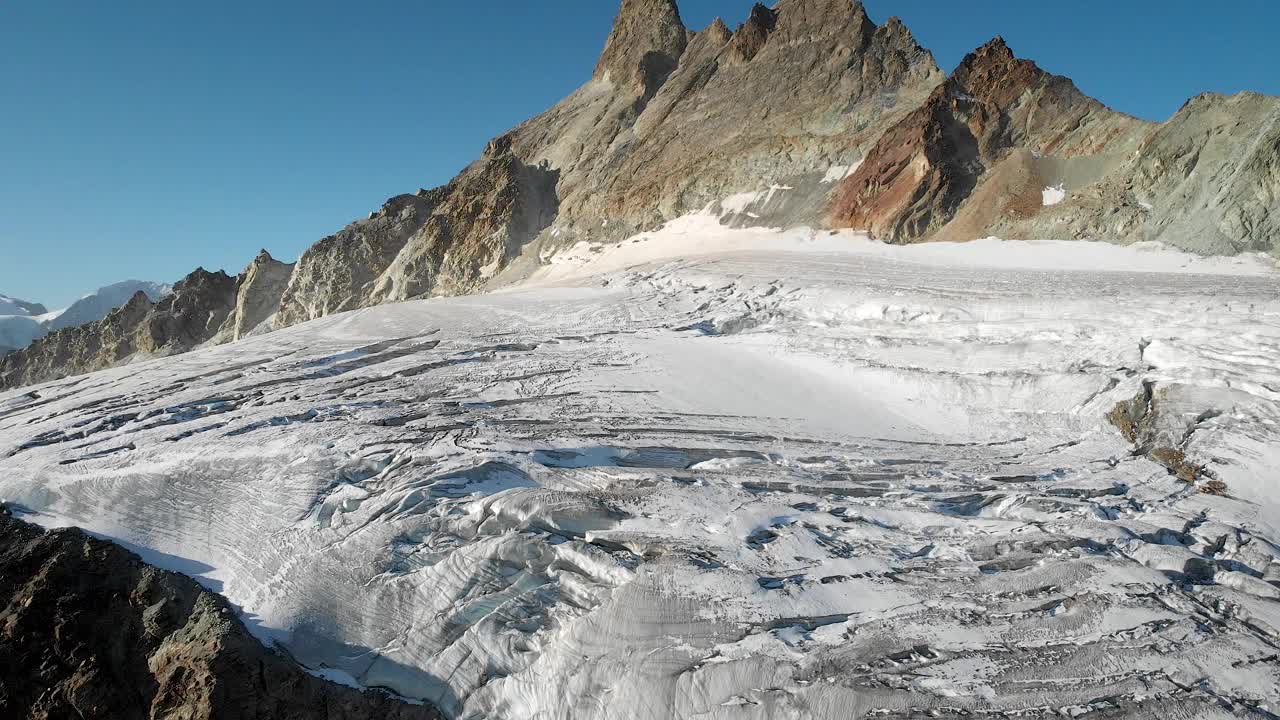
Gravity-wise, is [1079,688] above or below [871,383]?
below

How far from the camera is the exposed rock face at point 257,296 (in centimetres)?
3553

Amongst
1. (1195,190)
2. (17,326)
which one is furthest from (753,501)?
(17,326)

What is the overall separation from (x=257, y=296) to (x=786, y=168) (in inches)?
1125

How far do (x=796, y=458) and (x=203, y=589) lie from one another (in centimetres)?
566

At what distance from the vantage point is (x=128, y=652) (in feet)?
17.7

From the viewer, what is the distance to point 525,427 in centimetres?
836

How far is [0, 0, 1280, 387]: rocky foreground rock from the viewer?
14359 mm

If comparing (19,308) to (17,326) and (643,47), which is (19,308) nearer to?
(17,326)

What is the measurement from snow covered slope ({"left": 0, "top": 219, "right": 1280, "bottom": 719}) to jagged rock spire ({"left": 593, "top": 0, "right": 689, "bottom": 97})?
994 inches

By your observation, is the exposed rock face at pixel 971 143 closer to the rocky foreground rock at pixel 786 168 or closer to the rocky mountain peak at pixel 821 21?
the rocky foreground rock at pixel 786 168

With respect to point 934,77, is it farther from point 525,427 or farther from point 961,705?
point 961,705

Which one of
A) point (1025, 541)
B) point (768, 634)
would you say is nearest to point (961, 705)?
point (768, 634)

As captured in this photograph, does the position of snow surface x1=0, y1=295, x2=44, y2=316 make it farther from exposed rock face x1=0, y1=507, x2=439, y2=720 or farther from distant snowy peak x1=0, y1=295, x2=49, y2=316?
exposed rock face x1=0, y1=507, x2=439, y2=720

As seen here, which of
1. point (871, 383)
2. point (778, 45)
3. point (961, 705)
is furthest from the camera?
point (778, 45)
